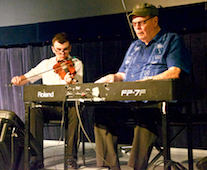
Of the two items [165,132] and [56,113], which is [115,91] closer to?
[165,132]

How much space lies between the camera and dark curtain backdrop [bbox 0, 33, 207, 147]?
9.47 ft

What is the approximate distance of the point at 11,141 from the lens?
5.26ft

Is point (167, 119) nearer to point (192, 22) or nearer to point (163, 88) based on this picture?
point (163, 88)

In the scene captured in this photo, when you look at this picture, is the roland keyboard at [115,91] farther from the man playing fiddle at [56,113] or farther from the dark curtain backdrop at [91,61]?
the dark curtain backdrop at [91,61]

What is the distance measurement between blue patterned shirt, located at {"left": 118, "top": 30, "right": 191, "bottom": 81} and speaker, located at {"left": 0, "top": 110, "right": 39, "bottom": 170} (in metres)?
0.98

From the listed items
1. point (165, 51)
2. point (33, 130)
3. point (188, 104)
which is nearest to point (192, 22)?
point (165, 51)

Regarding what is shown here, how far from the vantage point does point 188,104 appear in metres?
1.70

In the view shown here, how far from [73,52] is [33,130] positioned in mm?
1741

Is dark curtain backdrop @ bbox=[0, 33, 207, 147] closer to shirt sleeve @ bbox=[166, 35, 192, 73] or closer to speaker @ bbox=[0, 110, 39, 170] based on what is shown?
shirt sleeve @ bbox=[166, 35, 192, 73]

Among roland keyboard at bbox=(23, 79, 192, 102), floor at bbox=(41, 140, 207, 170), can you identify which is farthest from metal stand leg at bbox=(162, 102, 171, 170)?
floor at bbox=(41, 140, 207, 170)

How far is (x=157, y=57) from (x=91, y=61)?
165 cm

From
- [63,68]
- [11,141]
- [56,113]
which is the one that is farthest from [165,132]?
[63,68]

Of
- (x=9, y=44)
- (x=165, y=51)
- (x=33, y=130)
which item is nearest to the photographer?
(x=165, y=51)

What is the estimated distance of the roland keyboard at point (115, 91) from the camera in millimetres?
1251
